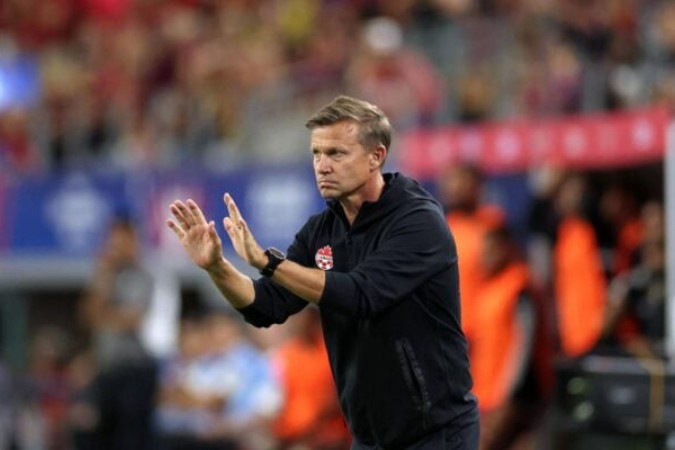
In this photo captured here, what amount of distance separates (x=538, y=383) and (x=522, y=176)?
2673mm

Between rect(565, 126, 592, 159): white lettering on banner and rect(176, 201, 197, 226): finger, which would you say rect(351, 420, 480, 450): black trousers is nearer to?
rect(176, 201, 197, 226): finger

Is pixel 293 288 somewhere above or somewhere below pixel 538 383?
above

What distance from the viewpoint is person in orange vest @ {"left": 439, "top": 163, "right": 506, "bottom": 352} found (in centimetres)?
872

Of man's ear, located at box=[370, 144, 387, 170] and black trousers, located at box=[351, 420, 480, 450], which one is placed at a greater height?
man's ear, located at box=[370, 144, 387, 170]

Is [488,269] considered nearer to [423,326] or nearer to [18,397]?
[423,326]

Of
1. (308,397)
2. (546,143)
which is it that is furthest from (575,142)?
(308,397)

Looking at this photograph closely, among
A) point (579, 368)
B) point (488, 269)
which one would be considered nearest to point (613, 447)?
point (579, 368)

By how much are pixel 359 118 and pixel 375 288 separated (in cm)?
58

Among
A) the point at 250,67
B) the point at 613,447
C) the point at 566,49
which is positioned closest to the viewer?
the point at 613,447

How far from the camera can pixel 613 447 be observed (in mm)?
8398

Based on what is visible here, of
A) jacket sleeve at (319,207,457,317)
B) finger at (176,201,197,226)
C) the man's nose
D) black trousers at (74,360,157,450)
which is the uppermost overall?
the man's nose

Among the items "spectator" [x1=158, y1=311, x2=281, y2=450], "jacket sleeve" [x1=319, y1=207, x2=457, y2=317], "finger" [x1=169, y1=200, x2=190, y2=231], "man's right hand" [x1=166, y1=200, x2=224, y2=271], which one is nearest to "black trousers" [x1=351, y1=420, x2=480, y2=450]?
"jacket sleeve" [x1=319, y1=207, x2=457, y2=317]

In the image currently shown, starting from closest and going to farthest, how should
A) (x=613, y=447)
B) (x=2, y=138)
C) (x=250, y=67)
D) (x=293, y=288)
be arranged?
(x=293, y=288)
(x=613, y=447)
(x=250, y=67)
(x=2, y=138)

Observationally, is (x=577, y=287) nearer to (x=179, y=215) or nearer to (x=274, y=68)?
(x=179, y=215)
